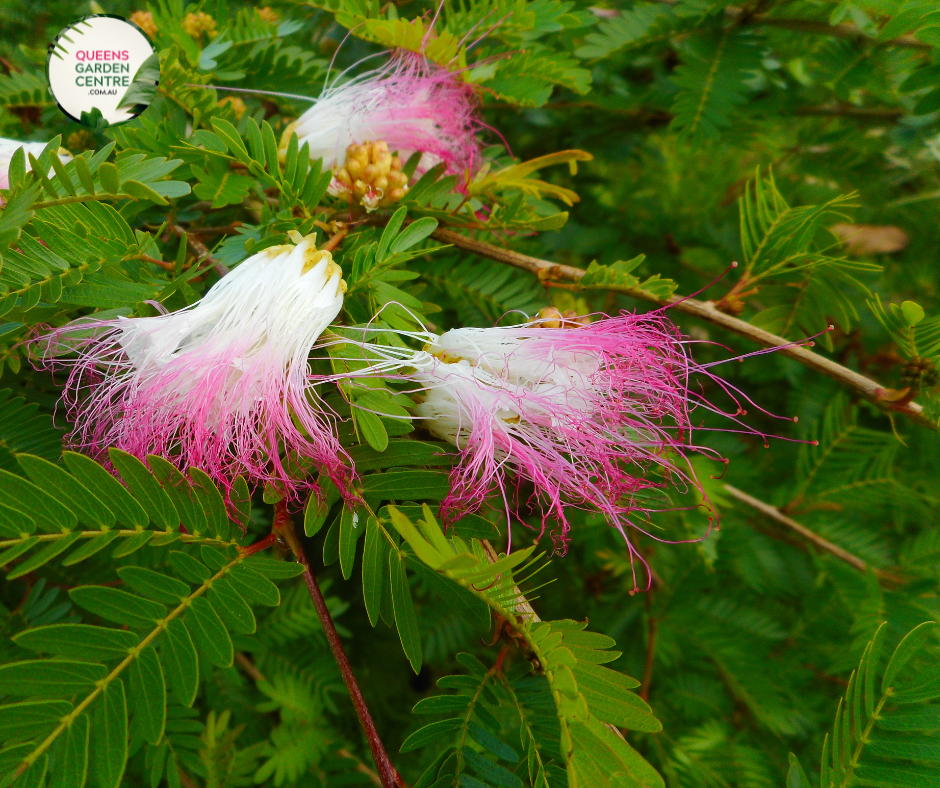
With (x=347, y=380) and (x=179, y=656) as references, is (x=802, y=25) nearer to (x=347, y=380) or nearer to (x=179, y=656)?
(x=347, y=380)

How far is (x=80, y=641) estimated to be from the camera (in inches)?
28.1

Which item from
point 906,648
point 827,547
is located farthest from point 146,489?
point 827,547

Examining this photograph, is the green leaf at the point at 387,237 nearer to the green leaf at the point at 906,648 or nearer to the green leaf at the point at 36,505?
the green leaf at the point at 36,505

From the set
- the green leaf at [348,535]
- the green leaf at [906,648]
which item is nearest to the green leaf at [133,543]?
the green leaf at [348,535]

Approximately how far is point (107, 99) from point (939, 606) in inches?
80.6

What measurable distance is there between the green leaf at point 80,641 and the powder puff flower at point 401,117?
0.88 m

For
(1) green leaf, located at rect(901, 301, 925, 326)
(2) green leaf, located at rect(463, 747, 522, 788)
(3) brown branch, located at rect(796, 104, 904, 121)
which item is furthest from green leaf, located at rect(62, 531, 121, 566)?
(3) brown branch, located at rect(796, 104, 904, 121)

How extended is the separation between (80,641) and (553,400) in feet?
2.27

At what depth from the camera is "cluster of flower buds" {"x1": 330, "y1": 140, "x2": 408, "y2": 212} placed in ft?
3.49

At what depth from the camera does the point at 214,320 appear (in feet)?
3.06

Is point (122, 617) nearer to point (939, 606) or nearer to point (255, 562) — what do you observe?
point (255, 562)

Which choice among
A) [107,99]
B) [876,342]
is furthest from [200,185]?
[876,342]

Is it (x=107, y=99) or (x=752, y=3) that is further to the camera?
(x=752, y=3)

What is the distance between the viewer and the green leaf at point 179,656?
0.74m
